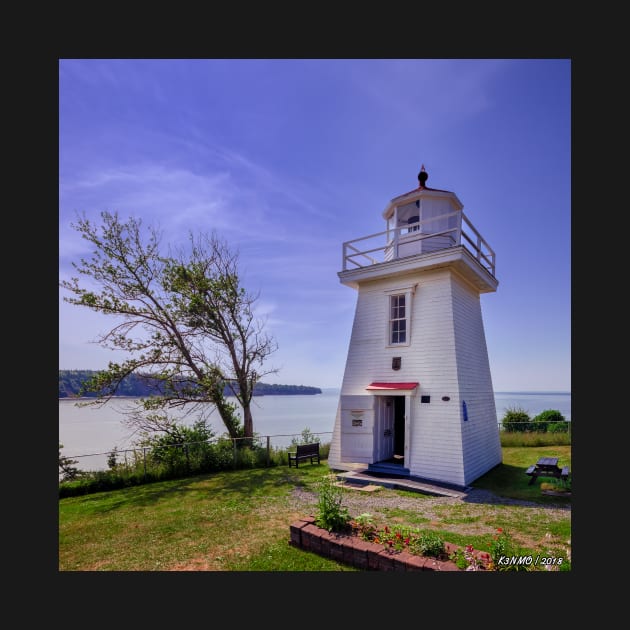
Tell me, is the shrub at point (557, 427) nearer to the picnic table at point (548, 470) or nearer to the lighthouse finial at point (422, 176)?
the picnic table at point (548, 470)

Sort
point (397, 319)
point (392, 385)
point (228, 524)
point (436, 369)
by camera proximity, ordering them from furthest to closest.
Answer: point (397, 319), point (392, 385), point (436, 369), point (228, 524)

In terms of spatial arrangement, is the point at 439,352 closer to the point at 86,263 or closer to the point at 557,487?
the point at 557,487

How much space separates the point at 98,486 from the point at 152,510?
3283 millimetres

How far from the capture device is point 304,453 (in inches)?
468

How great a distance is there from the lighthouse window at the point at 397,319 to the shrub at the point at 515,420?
920 cm

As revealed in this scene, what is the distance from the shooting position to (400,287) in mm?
10250

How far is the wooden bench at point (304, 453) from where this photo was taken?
462 inches

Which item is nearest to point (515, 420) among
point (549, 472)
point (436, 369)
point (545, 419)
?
point (545, 419)

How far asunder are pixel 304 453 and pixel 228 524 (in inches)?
230

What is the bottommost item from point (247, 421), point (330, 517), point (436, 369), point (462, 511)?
point (247, 421)

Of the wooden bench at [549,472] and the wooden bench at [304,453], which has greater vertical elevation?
the wooden bench at [549,472]

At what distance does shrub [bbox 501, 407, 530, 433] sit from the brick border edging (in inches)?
538

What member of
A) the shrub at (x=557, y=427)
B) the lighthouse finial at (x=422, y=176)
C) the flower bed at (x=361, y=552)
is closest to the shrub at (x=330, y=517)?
the flower bed at (x=361, y=552)

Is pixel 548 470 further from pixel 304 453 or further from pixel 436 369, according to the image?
pixel 304 453
